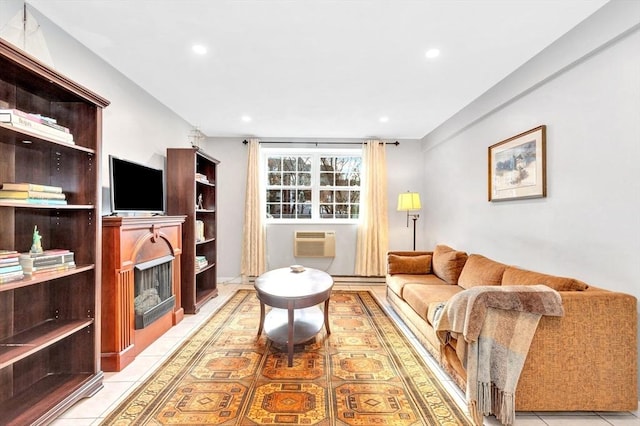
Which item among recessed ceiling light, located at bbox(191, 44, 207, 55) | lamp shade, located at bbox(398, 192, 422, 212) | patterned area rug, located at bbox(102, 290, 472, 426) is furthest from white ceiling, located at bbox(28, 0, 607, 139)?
patterned area rug, located at bbox(102, 290, 472, 426)

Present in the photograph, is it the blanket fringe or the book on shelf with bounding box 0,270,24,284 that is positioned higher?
the book on shelf with bounding box 0,270,24,284

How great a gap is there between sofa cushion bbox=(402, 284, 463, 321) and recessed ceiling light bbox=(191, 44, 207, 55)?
9.40ft

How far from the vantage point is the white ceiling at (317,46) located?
197cm

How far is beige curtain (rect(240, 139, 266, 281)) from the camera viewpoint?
5.02 m

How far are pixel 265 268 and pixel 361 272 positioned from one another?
1.62 meters

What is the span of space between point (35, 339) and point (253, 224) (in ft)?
11.2

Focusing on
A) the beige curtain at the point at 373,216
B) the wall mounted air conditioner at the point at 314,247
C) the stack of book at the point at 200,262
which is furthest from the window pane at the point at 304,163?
the stack of book at the point at 200,262

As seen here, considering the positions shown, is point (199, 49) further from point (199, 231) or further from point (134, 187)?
point (199, 231)

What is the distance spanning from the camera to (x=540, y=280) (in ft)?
7.06

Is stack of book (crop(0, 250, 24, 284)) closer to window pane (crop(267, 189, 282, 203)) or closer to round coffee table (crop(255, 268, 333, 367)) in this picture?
round coffee table (crop(255, 268, 333, 367))

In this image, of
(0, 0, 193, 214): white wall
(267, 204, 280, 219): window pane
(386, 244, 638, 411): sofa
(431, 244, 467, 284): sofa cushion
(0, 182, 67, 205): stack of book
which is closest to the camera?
(0, 182, 67, 205): stack of book

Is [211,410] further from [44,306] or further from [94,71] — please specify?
[94,71]

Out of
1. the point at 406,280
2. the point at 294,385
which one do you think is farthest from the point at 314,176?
the point at 294,385

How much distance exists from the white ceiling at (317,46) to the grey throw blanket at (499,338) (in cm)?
181
